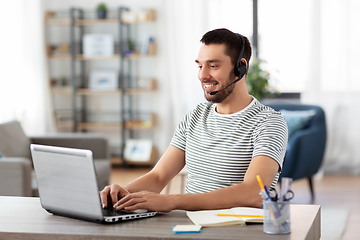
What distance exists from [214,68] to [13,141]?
239 centimetres

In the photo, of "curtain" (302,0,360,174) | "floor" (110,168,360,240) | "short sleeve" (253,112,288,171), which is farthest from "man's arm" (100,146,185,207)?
"curtain" (302,0,360,174)

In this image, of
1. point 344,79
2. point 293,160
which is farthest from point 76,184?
point 344,79

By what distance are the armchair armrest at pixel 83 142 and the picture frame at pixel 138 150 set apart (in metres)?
1.65

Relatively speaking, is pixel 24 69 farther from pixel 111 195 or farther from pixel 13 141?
pixel 111 195

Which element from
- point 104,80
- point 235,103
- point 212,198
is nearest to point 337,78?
point 104,80

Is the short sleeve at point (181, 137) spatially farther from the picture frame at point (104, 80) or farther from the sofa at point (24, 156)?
the picture frame at point (104, 80)

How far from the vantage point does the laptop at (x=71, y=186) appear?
1.31 meters

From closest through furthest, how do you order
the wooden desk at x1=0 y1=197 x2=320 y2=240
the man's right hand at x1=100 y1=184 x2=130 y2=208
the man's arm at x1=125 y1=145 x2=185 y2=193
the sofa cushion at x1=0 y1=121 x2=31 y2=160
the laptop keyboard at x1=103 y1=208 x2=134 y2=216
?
the wooden desk at x1=0 y1=197 x2=320 y2=240, the laptop keyboard at x1=103 y1=208 x2=134 y2=216, the man's right hand at x1=100 y1=184 x2=130 y2=208, the man's arm at x1=125 y1=145 x2=185 y2=193, the sofa cushion at x1=0 y1=121 x2=31 y2=160

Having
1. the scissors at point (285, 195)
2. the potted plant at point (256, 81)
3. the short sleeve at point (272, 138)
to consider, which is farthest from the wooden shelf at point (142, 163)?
the scissors at point (285, 195)

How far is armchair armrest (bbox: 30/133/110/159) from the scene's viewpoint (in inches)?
160

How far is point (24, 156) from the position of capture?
149 inches

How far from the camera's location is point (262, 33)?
573 centimetres

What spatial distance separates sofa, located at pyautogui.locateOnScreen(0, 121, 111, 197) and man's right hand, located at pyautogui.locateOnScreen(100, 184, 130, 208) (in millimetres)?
1745

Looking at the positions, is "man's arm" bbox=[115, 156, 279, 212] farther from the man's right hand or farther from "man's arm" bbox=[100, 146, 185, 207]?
"man's arm" bbox=[100, 146, 185, 207]
